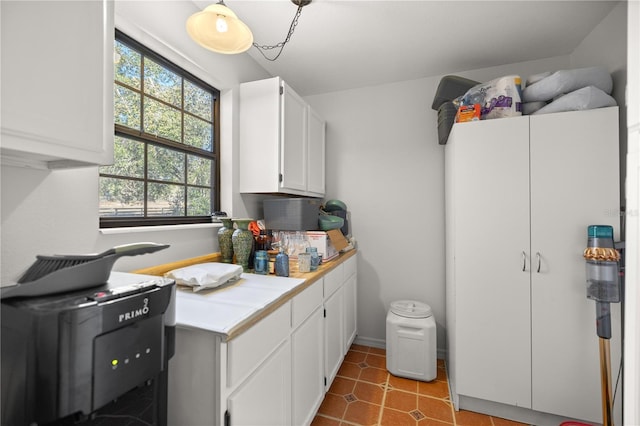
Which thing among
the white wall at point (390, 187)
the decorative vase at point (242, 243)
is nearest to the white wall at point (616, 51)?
the white wall at point (390, 187)

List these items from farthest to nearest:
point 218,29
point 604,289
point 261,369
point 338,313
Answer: point 338,313 → point 604,289 → point 218,29 → point 261,369

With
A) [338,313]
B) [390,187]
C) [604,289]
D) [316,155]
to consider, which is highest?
[316,155]

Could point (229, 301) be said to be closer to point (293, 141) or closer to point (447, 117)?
point (293, 141)

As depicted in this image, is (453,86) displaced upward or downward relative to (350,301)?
upward

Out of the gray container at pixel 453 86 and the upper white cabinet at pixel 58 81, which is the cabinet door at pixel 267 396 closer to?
the upper white cabinet at pixel 58 81

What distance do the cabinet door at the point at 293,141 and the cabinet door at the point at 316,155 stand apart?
11 centimetres

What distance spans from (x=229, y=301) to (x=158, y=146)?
3.41ft

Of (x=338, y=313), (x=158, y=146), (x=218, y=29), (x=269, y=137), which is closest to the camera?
(x=218, y=29)

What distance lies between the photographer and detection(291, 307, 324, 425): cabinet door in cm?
144

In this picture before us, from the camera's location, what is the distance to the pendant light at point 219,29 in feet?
4.09

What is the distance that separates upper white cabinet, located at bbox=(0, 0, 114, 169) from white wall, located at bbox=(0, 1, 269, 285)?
0.17 metres

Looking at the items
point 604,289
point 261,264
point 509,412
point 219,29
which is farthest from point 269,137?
point 509,412

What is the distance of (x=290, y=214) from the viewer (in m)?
2.10

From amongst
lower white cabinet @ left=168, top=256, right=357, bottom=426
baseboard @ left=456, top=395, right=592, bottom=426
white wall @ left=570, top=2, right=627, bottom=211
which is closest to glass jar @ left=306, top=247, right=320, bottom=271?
lower white cabinet @ left=168, top=256, right=357, bottom=426
